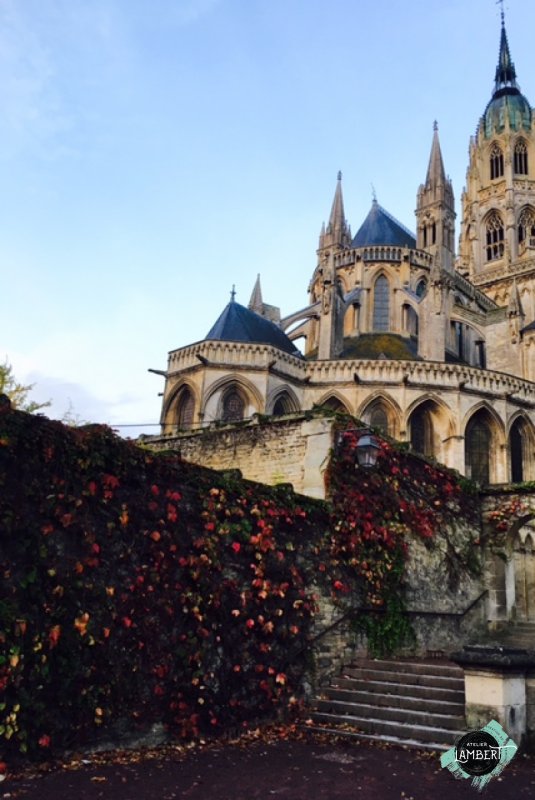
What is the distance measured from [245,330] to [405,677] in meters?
22.6

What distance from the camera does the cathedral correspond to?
2781cm

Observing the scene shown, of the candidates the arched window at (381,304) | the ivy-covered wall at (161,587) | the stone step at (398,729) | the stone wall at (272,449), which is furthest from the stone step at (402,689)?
the arched window at (381,304)

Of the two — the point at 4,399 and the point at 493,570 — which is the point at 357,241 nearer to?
the point at 493,570

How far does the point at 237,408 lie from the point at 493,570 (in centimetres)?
1593

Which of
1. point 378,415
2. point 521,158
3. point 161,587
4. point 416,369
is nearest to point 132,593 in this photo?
point 161,587

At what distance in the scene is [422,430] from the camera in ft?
94.8

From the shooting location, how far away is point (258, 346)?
27.7 metres

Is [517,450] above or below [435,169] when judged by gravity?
below

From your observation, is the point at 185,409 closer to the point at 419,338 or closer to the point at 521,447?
the point at 419,338

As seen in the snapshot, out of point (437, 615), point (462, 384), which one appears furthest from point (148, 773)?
point (462, 384)

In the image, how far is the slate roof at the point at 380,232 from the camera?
1586 inches

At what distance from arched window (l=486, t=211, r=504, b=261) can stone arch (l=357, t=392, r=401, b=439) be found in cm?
2773

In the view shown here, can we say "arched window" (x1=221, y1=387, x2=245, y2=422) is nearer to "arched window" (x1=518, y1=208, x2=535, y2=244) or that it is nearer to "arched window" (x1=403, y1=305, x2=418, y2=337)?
"arched window" (x1=403, y1=305, x2=418, y2=337)

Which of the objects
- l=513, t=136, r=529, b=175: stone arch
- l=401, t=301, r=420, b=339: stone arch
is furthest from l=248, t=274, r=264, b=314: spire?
l=513, t=136, r=529, b=175: stone arch
